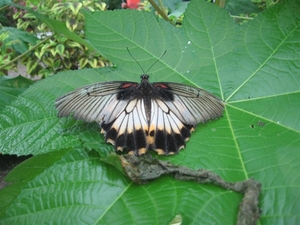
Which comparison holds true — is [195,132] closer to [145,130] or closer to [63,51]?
[145,130]

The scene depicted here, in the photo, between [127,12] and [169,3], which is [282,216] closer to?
[127,12]

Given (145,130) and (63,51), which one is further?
(63,51)

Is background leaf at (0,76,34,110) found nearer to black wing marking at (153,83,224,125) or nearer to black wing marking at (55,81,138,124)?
black wing marking at (55,81,138,124)

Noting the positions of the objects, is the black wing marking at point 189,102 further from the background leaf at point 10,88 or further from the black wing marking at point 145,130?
the background leaf at point 10,88

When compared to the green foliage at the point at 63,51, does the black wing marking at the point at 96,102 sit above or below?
below

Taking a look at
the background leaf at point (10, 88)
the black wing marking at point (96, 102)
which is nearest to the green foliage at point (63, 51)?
the background leaf at point (10, 88)

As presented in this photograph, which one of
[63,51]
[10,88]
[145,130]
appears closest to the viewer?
[145,130]

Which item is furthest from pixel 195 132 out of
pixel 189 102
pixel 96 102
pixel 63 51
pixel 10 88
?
pixel 63 51
